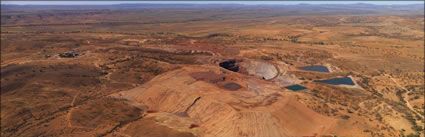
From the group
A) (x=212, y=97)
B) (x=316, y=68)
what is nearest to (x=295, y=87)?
(x=212, y=97)

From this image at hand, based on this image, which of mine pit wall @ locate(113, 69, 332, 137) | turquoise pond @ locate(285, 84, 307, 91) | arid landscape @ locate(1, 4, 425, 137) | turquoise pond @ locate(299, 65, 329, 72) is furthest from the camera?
turquoise pond @ locate(299, 65, 329, 72)

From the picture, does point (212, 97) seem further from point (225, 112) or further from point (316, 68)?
point (316, 68)

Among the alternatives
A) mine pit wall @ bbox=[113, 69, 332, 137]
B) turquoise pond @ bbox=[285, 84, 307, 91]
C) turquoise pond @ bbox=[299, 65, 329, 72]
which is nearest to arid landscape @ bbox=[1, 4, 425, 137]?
turquoise pond @ bbox=[285, 84, 307, 91]

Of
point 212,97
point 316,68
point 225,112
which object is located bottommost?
point 225,112

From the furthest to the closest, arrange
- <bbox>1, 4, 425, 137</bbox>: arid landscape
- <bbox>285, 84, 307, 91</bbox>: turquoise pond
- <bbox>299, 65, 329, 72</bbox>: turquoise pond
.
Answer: <bbox>299, 65, 329, 72</bbox>: turquoise pond, <bbox>285, 84, 307, 91</bbox>: turquoise pond, <bbox>1, 4, 425, 137</bbox>: arid landscape

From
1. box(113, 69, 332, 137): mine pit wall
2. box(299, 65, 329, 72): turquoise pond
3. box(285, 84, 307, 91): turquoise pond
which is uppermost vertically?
box(299, 65, 329, 72): turquoise pond

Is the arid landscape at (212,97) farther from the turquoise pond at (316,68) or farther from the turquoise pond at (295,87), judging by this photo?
the turquoise pond at (316,68)

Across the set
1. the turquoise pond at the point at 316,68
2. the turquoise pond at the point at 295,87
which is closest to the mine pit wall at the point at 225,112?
the turquoise pond at the point at 295,87

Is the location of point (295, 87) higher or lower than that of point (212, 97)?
higher

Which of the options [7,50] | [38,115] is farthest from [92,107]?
[7,50]

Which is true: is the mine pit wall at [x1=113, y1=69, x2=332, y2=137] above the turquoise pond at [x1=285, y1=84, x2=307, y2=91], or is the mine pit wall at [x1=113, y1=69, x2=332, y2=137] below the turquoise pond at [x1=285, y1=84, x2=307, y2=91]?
below

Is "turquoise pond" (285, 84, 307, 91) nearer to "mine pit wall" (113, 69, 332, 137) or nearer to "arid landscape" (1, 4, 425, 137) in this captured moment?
"arid landscape" (1, 4, 425, 137)
